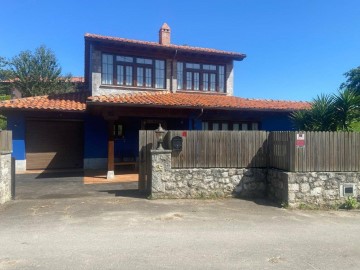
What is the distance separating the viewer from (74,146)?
1548 centimetres

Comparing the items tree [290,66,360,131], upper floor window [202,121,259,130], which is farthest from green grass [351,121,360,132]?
upper floor window [202,121,259,130]

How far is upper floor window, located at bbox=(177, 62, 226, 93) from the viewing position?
17.3m

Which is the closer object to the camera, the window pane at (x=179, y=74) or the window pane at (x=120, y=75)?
the window pane at (x=120, y=75)

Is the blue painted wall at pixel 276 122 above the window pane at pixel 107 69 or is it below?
below

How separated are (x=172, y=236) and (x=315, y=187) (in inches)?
183

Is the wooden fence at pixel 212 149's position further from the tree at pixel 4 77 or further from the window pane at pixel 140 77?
the tree at pixel 4 77

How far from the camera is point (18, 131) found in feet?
47.2

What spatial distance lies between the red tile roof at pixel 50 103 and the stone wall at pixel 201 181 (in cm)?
720

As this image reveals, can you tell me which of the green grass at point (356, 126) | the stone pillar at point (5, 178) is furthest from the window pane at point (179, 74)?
the stone pillar at point (5, 178)

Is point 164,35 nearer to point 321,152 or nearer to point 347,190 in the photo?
point 321,152

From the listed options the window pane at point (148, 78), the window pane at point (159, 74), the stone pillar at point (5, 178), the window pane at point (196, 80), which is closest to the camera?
the stone pillar at point (5, 178)

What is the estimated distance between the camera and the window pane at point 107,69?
15.5 m

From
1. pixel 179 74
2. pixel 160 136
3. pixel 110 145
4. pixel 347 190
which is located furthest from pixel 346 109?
pixel 179 74

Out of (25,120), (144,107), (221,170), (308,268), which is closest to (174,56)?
(144,107)
